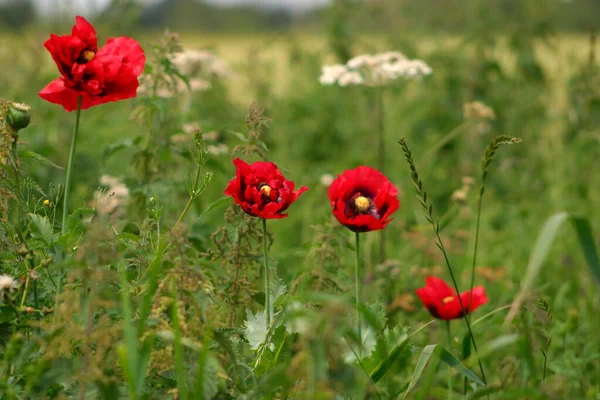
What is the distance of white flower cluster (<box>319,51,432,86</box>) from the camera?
2.88 metres

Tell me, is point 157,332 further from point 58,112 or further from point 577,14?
point 577,14

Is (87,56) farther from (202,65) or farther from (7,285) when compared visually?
(202,65)

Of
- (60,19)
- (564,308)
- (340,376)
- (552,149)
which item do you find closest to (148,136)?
(340,376)

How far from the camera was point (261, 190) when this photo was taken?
60.1 inches

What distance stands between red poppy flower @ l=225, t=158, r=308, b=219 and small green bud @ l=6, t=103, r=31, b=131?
47cm

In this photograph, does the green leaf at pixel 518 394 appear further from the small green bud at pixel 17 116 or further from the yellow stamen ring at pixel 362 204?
the small green bud at pixel 17 116

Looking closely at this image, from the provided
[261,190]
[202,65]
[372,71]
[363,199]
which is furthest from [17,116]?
[202,65]

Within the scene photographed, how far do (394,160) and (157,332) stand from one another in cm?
321

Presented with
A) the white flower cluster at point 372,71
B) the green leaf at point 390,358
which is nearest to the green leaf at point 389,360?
the green leaf at point 390,358

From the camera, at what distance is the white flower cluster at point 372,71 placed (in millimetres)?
2875

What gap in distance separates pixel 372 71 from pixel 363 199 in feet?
5.16

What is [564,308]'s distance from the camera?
279 cm

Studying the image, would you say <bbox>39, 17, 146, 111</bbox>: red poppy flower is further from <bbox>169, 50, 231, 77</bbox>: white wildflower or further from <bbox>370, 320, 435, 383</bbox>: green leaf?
<bbox>169, 50, 231, 77</bbox>: white wildflower

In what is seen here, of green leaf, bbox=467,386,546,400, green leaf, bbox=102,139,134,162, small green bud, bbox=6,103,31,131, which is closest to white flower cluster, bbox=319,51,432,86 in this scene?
green leaf, bbox=102,139,134,162
